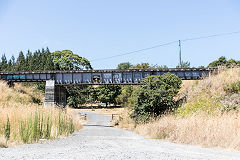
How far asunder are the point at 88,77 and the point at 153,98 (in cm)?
2106

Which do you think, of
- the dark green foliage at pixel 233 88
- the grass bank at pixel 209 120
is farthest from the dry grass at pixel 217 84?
the dark green foliage at pixel 233 88

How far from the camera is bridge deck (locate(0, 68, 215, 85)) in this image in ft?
136

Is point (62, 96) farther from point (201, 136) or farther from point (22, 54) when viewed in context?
point (22, 54)

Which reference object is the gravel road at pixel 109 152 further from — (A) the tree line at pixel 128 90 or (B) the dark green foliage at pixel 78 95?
(B) the dark green foliage at pixel 78 95

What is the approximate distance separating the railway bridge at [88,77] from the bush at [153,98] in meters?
12.3

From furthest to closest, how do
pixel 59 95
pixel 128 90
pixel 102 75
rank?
pixel 128 90 < pixel 59 95 < pixel 102 75

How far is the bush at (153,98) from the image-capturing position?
90.4 feet

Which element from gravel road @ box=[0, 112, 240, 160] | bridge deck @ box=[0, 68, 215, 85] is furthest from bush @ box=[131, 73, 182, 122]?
gravel road @ box=[0, 112, 240, 160]

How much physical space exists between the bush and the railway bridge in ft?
40.4

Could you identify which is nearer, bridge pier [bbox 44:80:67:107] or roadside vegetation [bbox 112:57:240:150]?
roadside vegetation [bbox 112:57:240:150]

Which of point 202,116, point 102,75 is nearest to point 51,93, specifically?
point 102,75

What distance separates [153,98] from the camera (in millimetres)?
27359

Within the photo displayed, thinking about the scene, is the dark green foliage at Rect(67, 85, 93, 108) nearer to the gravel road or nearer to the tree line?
the tree line

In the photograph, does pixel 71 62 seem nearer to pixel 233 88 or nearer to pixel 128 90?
pixel 128 90
